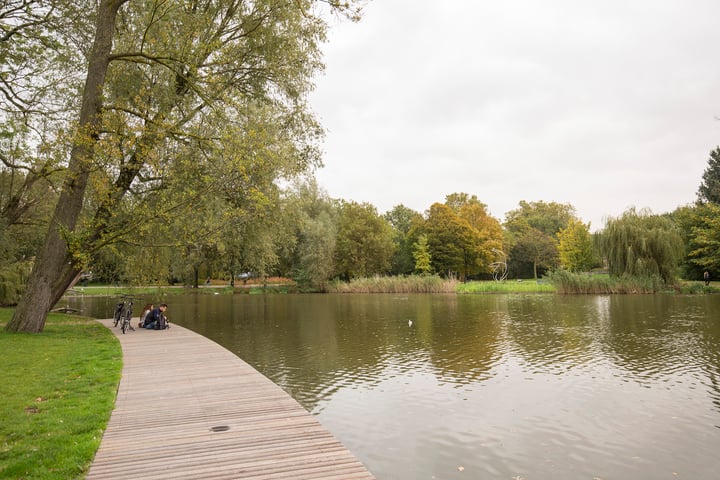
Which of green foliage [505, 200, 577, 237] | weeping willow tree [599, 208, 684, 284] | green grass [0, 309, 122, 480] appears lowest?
green grass [0, 309, 122, 480]

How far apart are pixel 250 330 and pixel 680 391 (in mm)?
12987

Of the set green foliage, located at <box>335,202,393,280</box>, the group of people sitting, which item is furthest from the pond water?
green foliage, located at <box>335,202,393,280</box>

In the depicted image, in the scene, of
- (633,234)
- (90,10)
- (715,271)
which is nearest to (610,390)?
(90,10)

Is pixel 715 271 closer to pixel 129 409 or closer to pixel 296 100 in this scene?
pixel 296 100

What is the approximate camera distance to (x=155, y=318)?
16234 mm

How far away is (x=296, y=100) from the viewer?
1678 centimetres

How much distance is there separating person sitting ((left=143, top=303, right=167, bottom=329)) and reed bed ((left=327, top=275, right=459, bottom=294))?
2669 centimetres

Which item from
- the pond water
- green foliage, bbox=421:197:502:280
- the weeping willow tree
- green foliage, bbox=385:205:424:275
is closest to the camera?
the pond water

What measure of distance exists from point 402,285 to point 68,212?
30.1 meters

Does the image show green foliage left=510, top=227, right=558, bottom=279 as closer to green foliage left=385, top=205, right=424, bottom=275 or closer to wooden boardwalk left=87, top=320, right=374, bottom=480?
green foliage left=385, top=205, right=424, bottom=275

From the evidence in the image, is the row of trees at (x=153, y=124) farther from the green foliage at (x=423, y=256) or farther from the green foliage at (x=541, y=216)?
the green foliage at (x=541, y=216)

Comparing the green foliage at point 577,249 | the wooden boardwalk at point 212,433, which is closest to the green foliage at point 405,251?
the green foliage at point 577,249

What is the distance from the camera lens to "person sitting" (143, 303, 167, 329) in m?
16.1

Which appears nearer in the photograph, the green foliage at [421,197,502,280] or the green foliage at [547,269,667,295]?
the green foliage at [547,269,667,295]
